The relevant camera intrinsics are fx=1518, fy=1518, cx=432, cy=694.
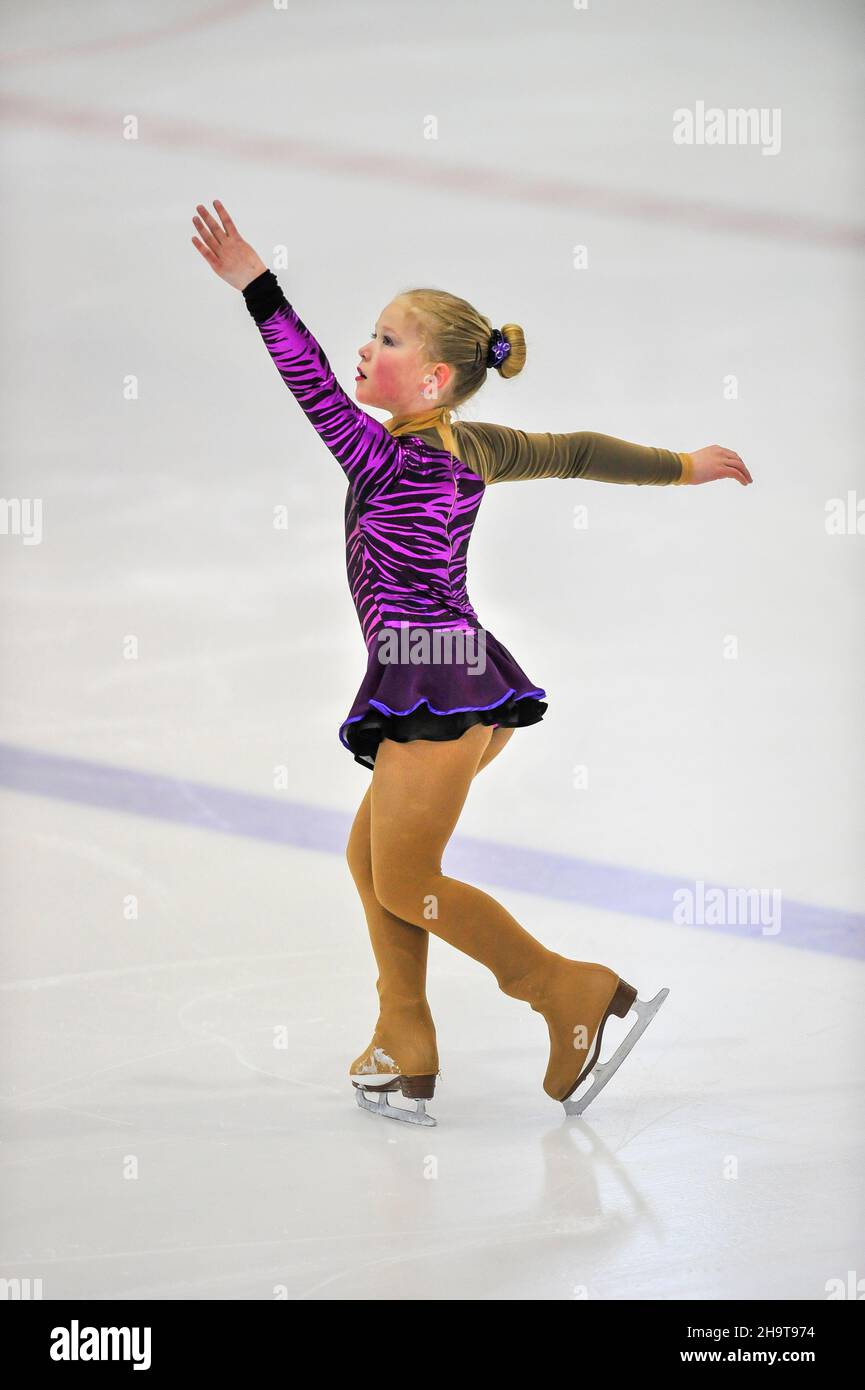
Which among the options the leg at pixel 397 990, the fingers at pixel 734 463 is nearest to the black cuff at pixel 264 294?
the leg at pixel 397 990

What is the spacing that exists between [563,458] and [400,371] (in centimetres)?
38

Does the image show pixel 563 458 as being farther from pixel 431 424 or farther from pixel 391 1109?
pixel 391 1109

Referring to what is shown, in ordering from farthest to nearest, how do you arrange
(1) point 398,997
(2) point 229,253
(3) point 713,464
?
(3) point 713,464
(1) point 398,997
(2) point 229,253

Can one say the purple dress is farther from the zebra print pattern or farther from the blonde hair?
the blonde hair

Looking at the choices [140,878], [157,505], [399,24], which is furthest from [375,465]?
[399,24]

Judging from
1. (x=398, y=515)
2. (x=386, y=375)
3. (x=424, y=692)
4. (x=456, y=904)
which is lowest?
(x=456, y=904)

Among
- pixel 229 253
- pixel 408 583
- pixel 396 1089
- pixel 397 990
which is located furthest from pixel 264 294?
pixel 396 1089

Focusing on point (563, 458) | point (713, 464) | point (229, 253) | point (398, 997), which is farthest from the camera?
point (713, 464)

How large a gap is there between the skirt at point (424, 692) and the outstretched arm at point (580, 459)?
1.16 ft

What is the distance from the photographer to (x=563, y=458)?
113 inches

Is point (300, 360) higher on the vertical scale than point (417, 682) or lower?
higher

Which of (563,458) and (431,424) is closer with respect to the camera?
(431,424)

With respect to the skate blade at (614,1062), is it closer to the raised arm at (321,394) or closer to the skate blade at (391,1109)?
the skate blade at (391,1109)

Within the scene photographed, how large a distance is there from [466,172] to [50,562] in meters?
1.79
